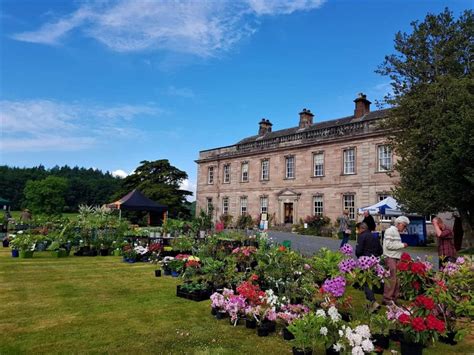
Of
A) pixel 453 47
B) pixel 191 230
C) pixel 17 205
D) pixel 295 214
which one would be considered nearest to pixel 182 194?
pixel 295 214

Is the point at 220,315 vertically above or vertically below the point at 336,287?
below

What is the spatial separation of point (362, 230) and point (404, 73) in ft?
46.3

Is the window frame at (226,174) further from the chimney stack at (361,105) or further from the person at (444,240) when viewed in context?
the person at (444,240)

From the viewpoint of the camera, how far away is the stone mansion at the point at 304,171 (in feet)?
79.5

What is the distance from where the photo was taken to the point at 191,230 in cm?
1492

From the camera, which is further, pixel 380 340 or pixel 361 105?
pixel 361 105

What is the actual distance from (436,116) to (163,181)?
34125mm

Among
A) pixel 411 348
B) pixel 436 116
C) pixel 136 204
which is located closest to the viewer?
pixel 411 348

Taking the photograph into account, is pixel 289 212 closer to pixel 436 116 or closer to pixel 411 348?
pixel 436 116

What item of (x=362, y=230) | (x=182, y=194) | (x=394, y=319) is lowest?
(x=394, y=319)

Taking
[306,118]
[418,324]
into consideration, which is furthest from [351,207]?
[418,324]

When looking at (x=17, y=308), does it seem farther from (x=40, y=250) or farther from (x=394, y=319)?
(x=40, y=250)

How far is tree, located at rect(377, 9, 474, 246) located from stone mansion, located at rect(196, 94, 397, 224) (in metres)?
3.56

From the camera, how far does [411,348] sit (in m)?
4.27
